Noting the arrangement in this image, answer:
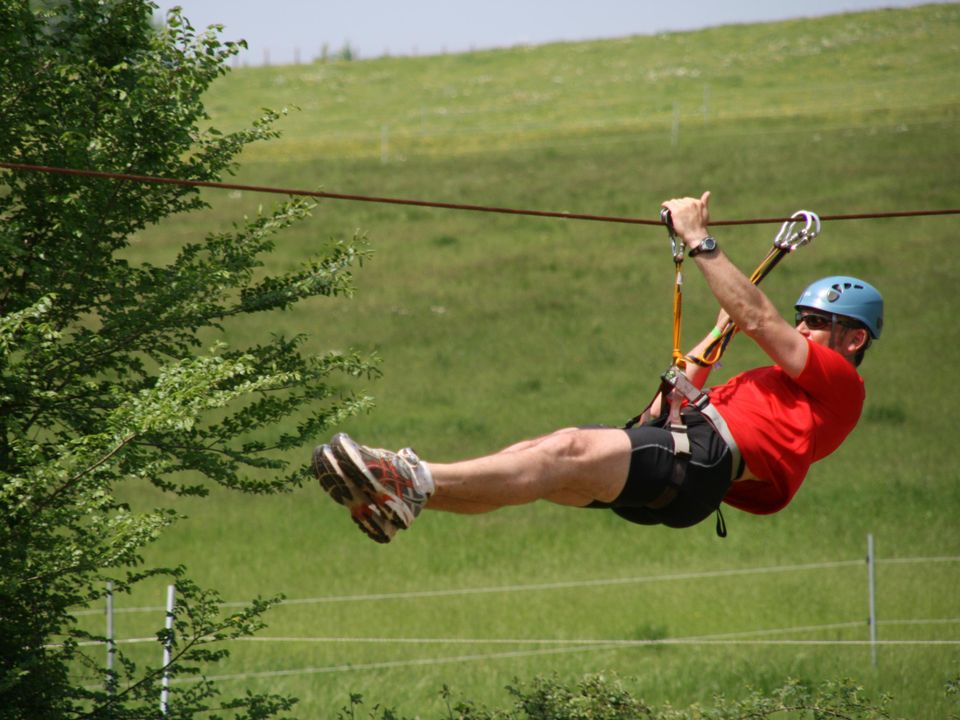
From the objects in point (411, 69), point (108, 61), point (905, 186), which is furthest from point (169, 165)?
point (411, 69)

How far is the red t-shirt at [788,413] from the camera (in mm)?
5867

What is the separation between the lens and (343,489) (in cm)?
501

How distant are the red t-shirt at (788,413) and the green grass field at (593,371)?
4751 mm

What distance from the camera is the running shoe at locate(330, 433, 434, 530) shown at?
4.93m

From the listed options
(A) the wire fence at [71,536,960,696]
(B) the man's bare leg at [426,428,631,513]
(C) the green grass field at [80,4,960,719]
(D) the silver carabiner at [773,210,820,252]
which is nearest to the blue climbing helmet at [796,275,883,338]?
(D) the silver carabiner at [773,210,820,252]

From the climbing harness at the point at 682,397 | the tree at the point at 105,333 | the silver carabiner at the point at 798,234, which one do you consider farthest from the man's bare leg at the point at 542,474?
the tree at the point at 105,333

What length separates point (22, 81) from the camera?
736 cm

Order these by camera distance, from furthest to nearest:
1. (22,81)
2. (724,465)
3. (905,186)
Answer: (905,186) < (22,81) < (724,465)

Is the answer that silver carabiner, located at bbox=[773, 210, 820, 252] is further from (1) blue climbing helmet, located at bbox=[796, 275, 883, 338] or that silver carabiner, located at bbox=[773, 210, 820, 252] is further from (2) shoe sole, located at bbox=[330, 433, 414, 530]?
(2) shoe sole, located at bbox=[330, 433, 414, 530]

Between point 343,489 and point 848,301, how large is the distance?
9.84 feet

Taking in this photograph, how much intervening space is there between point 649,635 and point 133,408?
8.44 metres

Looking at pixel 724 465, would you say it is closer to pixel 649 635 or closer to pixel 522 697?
pixel 522 697

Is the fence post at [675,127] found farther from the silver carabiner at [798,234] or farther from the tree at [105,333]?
the silver carabiner at [798,234]

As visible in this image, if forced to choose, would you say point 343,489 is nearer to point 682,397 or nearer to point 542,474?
point 542,474
